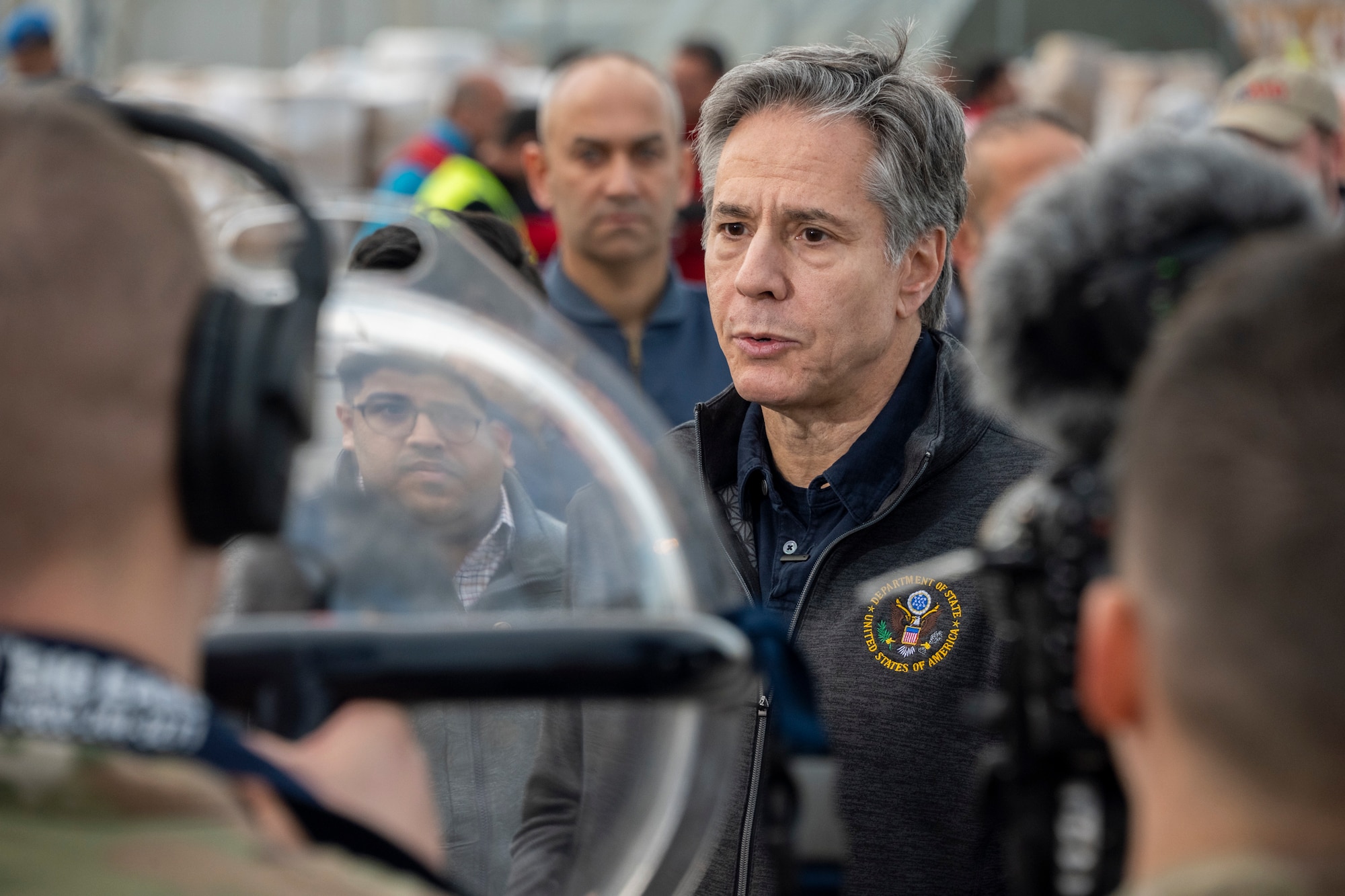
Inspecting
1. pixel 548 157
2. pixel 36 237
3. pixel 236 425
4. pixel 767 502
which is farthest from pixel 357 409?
pixel 548 157

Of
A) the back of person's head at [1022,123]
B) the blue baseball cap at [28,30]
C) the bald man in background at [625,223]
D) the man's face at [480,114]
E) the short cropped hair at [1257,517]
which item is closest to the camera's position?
the short cropped hair at [1257,517]

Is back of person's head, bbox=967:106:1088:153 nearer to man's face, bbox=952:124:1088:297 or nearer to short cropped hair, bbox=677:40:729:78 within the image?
man's face, bbox=952:124:1088:297

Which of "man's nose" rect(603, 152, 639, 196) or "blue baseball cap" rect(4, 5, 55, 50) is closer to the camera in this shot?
"man's nose" rect(603, 152, 639, 196)

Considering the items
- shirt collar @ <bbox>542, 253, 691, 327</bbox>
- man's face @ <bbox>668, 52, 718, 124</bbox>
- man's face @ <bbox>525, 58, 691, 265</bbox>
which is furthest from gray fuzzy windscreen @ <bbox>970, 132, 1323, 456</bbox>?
man's face @ <bbox>668, 52, 718, 124</bbox>

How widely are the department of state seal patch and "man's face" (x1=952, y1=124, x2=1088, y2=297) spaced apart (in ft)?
9.22

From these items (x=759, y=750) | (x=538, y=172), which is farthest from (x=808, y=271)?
(x=538, y=172)

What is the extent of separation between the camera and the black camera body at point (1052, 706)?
1.18 metres

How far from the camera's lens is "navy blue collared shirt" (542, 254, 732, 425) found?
13.0 feet

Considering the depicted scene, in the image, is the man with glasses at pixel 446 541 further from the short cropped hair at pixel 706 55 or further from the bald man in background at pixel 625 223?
the short cropped hair at pixel 706 55

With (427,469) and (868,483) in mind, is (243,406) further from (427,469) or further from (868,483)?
(868,483)

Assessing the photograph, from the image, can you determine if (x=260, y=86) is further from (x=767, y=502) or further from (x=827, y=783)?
(x=827, y=783)

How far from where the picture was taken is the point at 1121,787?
4.10 ft

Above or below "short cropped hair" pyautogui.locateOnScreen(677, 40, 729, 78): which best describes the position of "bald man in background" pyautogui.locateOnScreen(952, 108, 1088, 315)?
below

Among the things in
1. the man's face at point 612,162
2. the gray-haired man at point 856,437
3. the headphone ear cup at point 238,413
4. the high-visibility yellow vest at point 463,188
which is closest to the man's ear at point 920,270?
the gray-haired man at point 856,437
